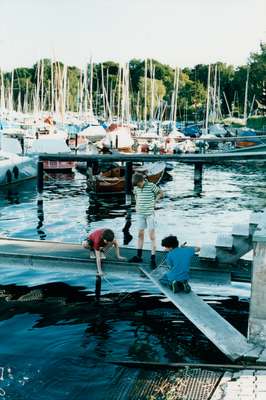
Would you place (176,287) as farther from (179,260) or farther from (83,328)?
(83,328)

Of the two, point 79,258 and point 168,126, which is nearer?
point 79,258

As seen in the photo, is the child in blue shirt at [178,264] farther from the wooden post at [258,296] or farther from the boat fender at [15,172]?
the boat fender at [15,172]

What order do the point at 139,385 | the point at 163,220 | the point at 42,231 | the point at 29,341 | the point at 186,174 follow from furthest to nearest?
1. the point at 186,174
2. the point at 163,220
3. the point at 42,231
4. the point at 29,341
5. the point at 139,385

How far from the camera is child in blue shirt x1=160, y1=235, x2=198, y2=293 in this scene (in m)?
10.8

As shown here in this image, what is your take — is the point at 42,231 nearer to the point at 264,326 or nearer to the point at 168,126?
the point at 264,326

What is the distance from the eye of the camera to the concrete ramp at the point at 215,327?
29.8 feet

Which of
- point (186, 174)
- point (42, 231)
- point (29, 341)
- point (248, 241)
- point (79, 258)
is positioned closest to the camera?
point (29, 341)

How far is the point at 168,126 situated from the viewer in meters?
74.4

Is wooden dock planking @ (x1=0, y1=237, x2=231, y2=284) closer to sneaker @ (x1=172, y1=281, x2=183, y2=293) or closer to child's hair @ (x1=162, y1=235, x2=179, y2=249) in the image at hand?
sneaker @ (x1=172, y1=281, x2=183, y2=293)

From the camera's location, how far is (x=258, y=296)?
9.37 m

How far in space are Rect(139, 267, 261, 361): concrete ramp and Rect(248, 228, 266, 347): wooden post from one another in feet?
0.70

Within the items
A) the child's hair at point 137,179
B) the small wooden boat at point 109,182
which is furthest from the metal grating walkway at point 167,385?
the small wooden boat at point 109,182

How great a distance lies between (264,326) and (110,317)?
4189 mm

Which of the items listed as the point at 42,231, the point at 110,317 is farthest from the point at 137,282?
the point at 42,231
